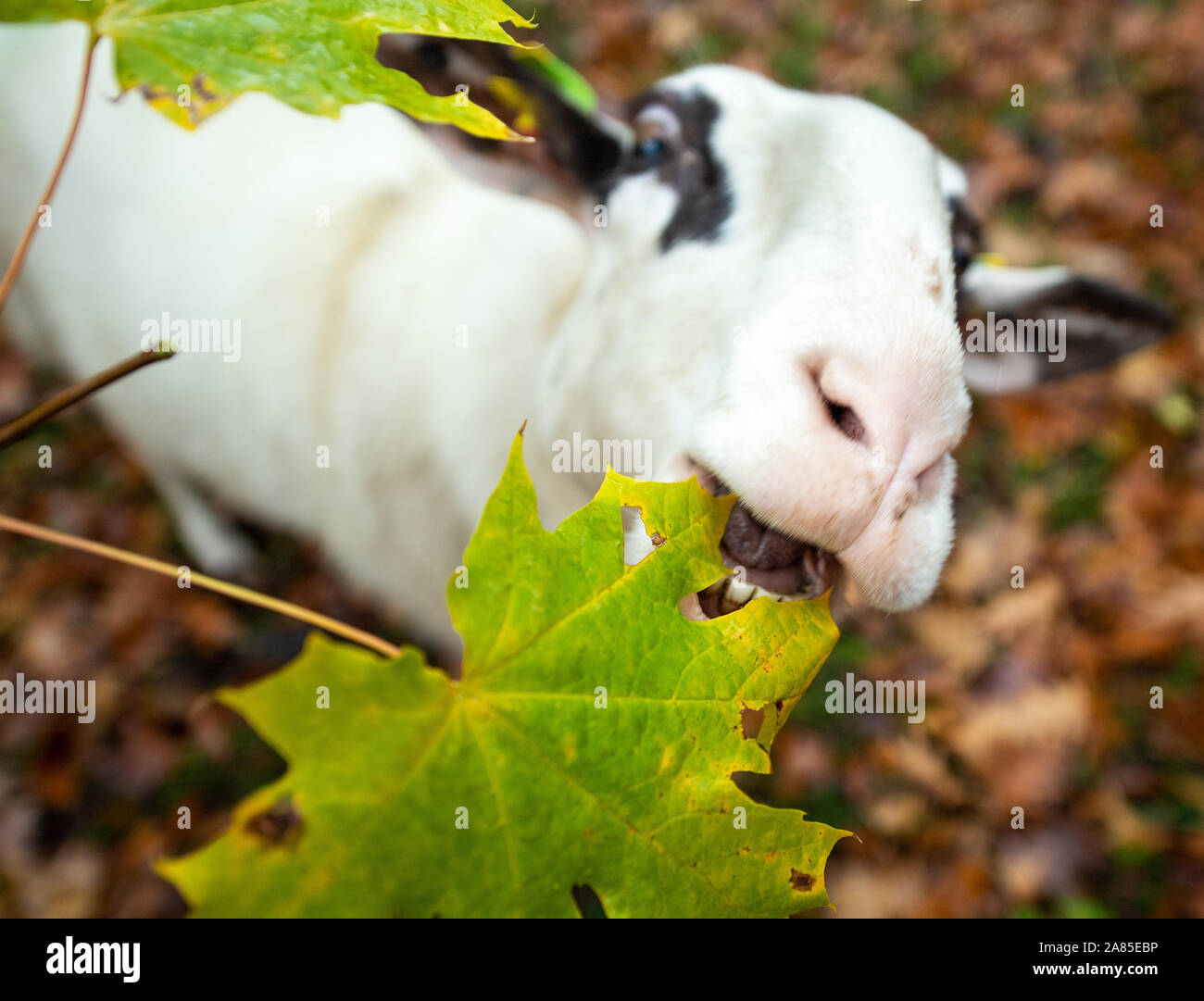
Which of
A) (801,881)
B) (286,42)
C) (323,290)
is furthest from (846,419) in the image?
(323,290)

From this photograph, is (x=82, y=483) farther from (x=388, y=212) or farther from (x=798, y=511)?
(x=798, y=511)

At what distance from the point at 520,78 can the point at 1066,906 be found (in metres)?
2.89

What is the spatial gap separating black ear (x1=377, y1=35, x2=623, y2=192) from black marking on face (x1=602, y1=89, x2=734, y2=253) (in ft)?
0.24

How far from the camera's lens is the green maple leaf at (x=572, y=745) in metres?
0.58

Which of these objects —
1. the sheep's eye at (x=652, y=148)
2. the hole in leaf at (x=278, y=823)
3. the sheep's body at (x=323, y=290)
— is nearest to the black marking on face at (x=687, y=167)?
the sheep's eye at (x=652, y=148)

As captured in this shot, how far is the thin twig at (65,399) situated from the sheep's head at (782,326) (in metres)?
0.62

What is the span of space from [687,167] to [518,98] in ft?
1.35

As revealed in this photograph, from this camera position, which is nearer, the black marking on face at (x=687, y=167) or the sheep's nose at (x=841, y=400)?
the sheep's nose at (x=841, y=400)

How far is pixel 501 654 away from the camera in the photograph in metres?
0.66

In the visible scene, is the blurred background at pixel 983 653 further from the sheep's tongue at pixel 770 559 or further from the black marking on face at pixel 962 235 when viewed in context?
the sheep's tongue at pixel 770 559

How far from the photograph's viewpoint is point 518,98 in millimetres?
1663

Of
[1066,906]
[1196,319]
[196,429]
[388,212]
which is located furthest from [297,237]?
[1196,319]

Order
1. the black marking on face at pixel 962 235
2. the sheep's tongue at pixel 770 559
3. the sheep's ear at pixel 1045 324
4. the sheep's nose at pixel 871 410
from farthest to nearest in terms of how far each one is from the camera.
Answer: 1. the sheep's ear at pixel 1045 324
2. the black marking on face at pixel 962 235
3. the sheep's tongue at pixel 770 559
4. the sheep's nose at pixel 871 410

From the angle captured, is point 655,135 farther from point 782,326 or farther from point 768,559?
point 768,559
